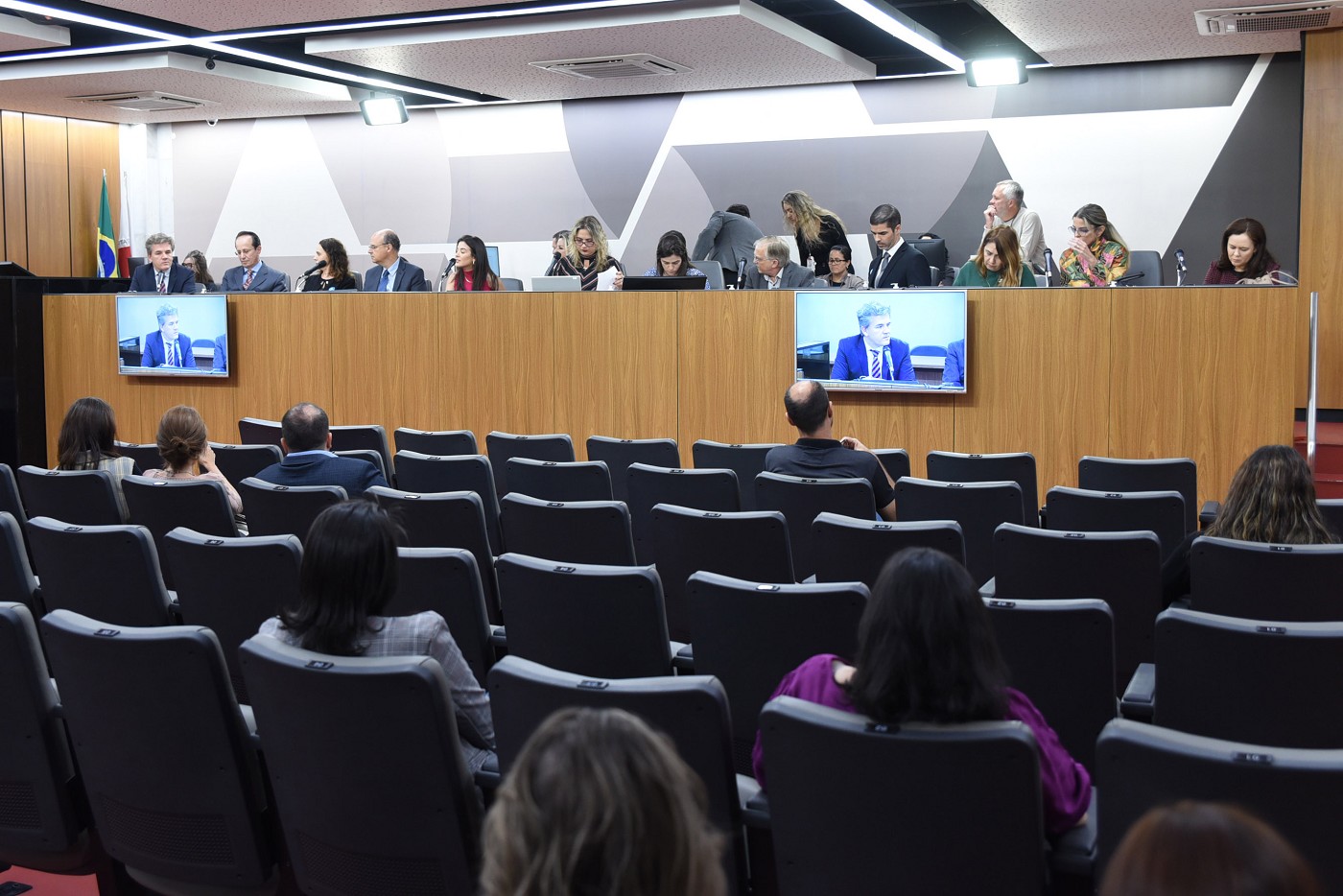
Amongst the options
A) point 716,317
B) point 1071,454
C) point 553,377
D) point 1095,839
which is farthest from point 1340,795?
point 553,377

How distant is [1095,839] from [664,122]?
436 inches

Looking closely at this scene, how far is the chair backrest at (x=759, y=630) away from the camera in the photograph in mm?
2828

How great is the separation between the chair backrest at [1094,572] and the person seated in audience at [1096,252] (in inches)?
165

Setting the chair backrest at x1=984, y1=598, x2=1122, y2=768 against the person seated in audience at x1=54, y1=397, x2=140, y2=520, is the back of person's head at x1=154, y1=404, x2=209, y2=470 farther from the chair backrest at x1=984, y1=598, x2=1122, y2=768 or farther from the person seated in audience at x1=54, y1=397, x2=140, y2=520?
the chair backrest at x1=984, y1=598, x2=1122, y2=768

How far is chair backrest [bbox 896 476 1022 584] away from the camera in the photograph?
178 inches

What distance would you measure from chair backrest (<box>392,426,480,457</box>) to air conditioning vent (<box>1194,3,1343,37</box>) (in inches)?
225

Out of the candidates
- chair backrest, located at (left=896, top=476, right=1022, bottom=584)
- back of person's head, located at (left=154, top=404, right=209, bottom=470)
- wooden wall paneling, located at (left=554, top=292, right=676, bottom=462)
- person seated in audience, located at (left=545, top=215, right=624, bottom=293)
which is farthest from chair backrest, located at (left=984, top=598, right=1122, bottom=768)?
person seated in audience, located at (left=545, top=215, right=624, bottom=293)

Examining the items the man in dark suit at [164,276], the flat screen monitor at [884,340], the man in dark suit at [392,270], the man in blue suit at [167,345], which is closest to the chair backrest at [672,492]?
A: the flat screen monitor at [884,340]

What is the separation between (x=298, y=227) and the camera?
1417 centimetres

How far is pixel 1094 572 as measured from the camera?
3.52 m

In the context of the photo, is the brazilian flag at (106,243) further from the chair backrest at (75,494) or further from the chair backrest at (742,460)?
the chair backrest at (742,460)

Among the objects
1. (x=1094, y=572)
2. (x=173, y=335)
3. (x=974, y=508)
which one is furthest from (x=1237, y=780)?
(x=173, y=335)

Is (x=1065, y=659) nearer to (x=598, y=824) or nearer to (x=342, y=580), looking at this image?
(x=342, y=580)

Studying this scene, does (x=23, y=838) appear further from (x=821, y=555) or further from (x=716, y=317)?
(x=716, y=317)
